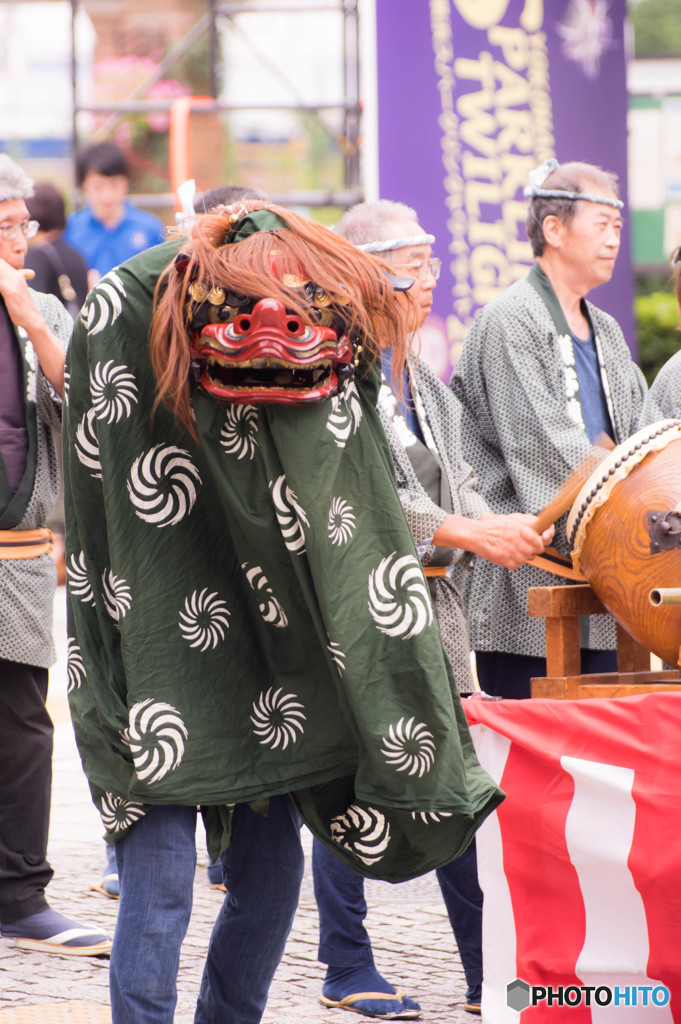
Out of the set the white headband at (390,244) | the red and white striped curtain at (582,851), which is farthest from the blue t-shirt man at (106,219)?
the red and white striped curtain at (582,851)

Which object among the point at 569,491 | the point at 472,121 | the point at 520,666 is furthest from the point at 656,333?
the point at 569,491

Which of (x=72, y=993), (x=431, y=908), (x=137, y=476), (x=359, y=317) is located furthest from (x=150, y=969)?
(x=431, y=908)

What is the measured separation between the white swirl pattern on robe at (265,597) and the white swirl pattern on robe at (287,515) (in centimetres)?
9

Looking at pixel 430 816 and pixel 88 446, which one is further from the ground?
pixel 88 446

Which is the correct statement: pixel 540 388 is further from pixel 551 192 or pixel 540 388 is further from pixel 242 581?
pixel 242 581

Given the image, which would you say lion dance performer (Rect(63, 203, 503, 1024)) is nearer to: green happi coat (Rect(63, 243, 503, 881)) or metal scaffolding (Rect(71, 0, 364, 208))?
green happi coat (Rect(63, 243, 503, 881))

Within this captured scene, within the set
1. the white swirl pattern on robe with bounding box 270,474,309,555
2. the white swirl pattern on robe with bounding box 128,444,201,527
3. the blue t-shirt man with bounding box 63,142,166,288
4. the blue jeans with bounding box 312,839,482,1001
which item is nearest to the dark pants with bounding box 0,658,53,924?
the blue jeans with bounding box 312,839,482,1001

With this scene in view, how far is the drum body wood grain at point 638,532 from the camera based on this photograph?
2838 mm

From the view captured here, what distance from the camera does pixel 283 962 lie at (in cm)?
351

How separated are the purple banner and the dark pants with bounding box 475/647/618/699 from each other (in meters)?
3.90

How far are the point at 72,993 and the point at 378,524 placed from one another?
175 centimetres

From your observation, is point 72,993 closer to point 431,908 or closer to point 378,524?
point 431,908

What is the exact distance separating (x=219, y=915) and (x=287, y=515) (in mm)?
698

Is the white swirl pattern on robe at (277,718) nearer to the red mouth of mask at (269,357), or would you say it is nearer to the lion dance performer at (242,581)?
the lion dance performer at (242,581)
